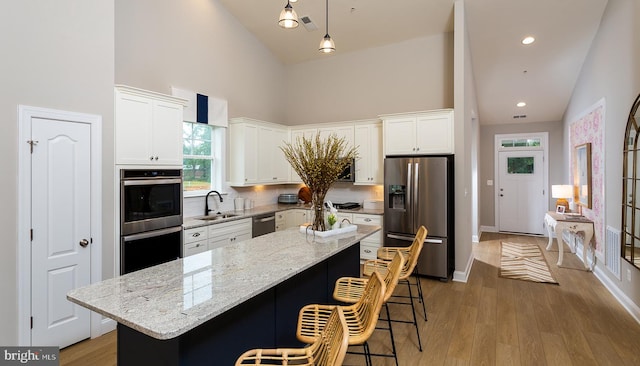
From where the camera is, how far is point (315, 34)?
17.7 ft

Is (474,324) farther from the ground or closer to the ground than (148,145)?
closer to the ground

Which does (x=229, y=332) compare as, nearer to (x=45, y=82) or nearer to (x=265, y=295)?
(x=265, y=295)

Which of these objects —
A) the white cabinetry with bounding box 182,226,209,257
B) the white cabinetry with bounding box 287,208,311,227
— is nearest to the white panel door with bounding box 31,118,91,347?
the white cabinetry with bounding box 182,226,209,257

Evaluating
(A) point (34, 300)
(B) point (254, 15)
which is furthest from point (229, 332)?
(B) point (254, 15)

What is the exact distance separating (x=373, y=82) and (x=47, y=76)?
177 inches

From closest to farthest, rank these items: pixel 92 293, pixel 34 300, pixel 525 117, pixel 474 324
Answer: pixel 92 293 < pixel 34 300 < pixel 474 324 < pixel 525 117

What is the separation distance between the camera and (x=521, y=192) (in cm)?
761

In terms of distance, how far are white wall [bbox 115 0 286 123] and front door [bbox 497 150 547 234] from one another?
A: 18.4 feet

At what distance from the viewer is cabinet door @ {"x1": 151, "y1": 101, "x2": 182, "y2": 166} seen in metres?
3.41

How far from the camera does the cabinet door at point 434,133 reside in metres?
4.41

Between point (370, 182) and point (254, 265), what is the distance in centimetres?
357

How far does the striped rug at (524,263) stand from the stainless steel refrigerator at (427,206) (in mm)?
1063

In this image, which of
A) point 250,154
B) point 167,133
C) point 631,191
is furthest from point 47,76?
point 631,191

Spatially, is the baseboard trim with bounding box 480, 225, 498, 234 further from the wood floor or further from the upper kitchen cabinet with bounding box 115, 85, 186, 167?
the upper kitchen cabinet with bounding box 115, 85, 186, 167
